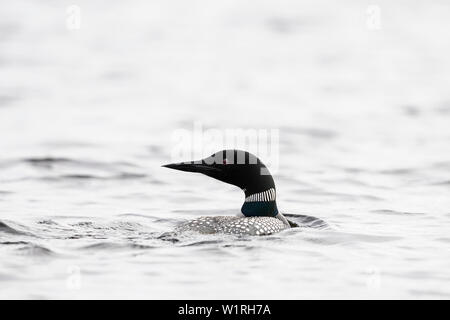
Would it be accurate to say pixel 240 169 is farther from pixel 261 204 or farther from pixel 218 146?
pixel 218 146

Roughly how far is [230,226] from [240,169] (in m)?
0.79

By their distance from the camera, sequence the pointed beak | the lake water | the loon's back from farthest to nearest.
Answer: the pointed beak → the loon's back → the lake water

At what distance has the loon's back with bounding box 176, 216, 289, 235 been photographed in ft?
27.6

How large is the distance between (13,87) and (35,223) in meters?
8.39

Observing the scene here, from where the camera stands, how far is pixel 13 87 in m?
17.3

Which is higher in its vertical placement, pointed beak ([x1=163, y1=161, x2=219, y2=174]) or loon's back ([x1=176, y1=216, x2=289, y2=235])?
pointed beak ([x1=163, y1=161, x2=219, y2=174])

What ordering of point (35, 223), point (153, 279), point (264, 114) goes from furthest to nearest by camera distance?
1. point (264, 114)
2. point (35, 223)
3. point (153, 279)

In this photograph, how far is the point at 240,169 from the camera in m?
9.07

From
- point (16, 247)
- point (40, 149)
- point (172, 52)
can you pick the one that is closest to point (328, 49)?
point (172, 52)

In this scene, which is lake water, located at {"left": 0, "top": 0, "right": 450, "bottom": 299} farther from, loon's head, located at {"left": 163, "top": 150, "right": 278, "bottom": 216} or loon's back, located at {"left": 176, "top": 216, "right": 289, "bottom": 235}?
loon's head, located at {"left": 163, "top": 150, "right": 278, "bottom": 216}

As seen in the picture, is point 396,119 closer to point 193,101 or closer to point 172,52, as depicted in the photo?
point 193,101

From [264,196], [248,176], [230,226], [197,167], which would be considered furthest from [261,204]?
[230,226]

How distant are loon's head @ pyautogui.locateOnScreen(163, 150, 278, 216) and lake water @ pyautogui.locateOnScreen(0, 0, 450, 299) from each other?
0.37 meters

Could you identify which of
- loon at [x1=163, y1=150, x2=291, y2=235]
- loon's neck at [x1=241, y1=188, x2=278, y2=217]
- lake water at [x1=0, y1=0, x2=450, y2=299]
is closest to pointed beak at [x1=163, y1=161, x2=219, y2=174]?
loon at [x1=163, y1=150, x2=291, y2=235]
